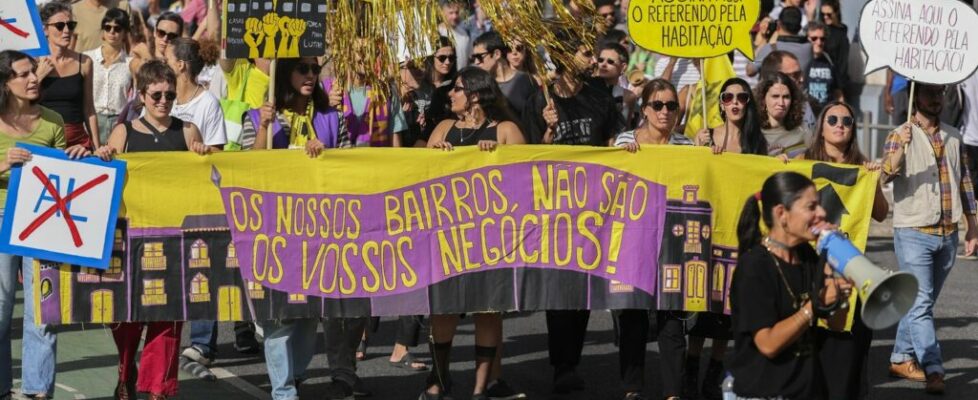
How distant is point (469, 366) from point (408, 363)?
36 centimetres


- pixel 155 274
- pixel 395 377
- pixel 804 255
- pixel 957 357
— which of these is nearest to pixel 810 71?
pixel 957 357

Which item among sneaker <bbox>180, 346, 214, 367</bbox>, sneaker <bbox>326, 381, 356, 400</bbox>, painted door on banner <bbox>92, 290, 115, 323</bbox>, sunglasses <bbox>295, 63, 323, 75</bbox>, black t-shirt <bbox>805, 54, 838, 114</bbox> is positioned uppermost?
black t-shirt <bbox>805, 54, 838, 114</bbox>

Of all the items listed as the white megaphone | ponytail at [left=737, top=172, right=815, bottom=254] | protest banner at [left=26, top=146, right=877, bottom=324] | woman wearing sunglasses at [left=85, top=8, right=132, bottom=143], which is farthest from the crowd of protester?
woman wearing sunglasses at [left=85, top=8, right=132, bottom=143]

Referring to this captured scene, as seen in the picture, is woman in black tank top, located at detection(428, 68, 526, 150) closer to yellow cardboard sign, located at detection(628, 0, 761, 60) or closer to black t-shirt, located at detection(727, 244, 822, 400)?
yellow cardboard sign, located at detection(628, 0, 761, 60)

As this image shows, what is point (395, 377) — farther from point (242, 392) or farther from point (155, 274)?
point (155, 274)

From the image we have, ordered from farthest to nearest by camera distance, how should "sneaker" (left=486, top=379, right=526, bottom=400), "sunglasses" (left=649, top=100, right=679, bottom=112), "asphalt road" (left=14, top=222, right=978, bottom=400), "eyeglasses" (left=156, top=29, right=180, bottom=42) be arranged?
"eyeglasses" (left=156, top=29, right=180, bottom=42), "asphalt road" (left=14, top=222, right=978, bottom=400), "sunglasses" (left=649, top=100, right=679, bottom=112), "sneaker" (left=486, top=379, right=526, bottom=400)

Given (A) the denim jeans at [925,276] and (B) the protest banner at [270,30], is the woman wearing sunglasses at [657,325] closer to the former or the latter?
(A) the denim jeans at [925,276]

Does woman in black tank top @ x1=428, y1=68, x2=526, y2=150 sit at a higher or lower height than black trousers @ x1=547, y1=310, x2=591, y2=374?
higher

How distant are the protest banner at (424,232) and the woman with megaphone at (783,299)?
7.98ft

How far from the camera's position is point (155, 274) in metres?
8.66

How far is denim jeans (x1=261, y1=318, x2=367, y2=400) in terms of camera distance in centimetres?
877

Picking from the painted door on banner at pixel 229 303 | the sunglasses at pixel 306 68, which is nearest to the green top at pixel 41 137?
the painted door on banner at pixel 229 303

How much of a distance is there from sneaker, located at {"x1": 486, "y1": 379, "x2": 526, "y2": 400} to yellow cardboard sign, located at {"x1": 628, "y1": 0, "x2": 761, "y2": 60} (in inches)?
78.1

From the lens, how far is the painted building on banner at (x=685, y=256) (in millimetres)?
8867
